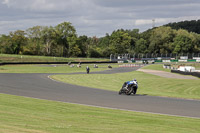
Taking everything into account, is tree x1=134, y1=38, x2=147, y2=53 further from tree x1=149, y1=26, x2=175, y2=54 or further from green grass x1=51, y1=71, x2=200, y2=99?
green grass x1=51, y1=71, x2=200, y2=99

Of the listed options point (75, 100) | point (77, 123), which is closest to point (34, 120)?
point (77, 123)

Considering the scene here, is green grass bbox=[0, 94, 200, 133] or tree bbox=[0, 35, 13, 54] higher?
tree bbox=[0, 35, 13, 54]

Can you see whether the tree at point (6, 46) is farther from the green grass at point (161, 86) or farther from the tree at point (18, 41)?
the green grass at point (161, 86)

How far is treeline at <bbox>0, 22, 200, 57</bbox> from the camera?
393 ft

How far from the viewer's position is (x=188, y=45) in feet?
477

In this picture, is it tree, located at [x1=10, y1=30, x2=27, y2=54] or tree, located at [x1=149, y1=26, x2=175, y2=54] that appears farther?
tree, located at [x1=149, y1=26, x2=175, y2=54]

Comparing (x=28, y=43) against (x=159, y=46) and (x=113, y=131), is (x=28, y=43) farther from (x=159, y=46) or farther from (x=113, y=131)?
(x=113, y=131)

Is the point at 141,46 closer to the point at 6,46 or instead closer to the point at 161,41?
the point at 161,41

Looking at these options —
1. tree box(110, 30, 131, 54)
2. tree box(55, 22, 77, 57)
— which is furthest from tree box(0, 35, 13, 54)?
tree box(110, 30, 131, 54)

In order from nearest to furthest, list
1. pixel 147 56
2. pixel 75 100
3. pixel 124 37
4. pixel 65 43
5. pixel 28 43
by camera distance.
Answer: pixel 75 100 < pixel 147 56 < pixel 28 43 < pixel 65 43 < pixel 124 37

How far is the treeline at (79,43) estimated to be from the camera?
11969 centimetres

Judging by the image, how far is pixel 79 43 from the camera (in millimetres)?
128375

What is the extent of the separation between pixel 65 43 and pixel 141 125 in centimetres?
12215

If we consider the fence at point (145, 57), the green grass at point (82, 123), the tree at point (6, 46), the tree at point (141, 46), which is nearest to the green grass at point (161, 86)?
the green grass at point (82, 123)
